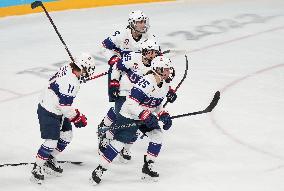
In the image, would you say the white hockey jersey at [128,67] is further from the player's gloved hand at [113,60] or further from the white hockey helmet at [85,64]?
the white hockey helmet at [85,64]

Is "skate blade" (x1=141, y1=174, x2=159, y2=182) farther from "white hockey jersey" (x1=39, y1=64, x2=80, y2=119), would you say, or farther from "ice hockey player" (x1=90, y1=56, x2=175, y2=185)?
"white hockey jersey" (x1=39, y1=64, x2=80, y2=119)

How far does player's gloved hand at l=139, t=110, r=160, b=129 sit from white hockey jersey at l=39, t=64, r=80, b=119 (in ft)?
1.55

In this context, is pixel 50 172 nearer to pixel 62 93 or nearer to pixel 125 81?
pixel 62 93

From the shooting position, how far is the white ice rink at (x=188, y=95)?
Answer: 4.07 metres

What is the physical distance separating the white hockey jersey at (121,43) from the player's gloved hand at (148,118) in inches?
31.0

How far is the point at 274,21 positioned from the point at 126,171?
527cm

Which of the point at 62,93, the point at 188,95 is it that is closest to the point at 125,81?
the point at 62,93

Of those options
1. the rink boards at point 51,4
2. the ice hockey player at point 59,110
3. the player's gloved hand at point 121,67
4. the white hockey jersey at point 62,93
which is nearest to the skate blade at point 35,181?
the ice hockey player at point 59,110

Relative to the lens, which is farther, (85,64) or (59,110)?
(59,110)

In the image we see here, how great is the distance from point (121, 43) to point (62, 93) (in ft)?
3.00

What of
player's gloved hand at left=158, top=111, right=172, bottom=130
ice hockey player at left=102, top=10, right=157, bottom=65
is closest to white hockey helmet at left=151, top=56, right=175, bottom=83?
player's gloved hand at left=158, top=111, right=172, bottom=130

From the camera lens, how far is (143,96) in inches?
150

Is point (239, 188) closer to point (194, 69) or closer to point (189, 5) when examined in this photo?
point (194, 69)

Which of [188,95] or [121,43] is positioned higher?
[121,43]
